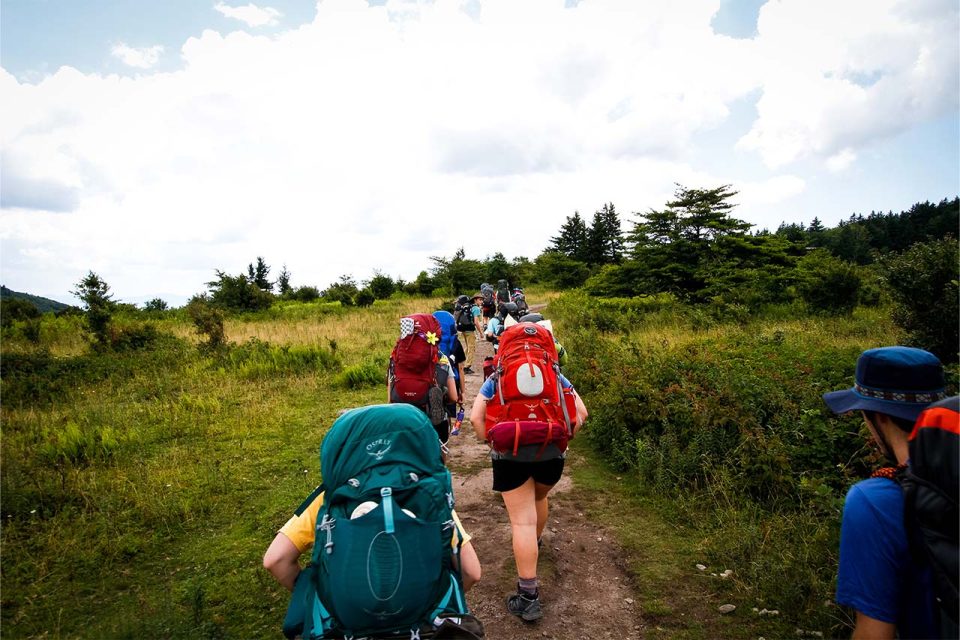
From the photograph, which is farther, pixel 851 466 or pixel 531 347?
pixel 851 466

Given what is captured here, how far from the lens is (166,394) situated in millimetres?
9078

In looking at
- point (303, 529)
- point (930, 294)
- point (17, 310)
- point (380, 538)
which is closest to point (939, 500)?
point (380, 538)

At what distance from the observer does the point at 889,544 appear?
55.3 inches

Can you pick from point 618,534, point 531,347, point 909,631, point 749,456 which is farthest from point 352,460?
point 749,456

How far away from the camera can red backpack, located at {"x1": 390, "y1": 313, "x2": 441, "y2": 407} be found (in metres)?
4.68

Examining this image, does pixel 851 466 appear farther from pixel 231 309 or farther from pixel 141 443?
pixel 231 309

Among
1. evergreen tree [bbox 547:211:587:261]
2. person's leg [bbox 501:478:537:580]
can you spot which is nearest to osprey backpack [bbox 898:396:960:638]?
person's leg [bbox 501:478:537:580]

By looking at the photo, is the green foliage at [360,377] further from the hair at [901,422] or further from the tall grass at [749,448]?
the hair at [901,422]

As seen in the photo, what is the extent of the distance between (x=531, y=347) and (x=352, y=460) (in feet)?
5.71

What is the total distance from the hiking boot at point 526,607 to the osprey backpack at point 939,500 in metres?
2.53

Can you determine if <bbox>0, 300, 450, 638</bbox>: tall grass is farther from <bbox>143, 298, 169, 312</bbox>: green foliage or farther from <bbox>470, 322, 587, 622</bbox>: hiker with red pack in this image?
<bbox>143, 298, 169, 312</bbox>: green foliage

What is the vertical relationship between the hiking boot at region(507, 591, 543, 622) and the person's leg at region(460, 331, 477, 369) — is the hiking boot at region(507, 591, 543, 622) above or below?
below

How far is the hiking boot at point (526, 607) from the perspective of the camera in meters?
3.31

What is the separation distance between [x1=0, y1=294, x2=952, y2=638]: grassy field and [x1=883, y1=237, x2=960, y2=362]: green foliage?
81cm
